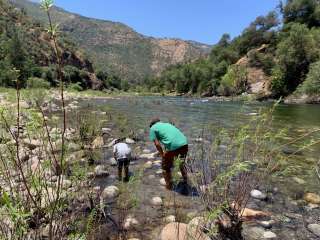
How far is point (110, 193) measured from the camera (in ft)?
20.7

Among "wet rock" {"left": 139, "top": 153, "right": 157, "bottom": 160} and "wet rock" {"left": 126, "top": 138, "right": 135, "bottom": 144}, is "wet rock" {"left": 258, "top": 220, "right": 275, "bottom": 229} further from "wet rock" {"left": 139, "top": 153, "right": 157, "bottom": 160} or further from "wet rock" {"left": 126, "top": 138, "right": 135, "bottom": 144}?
"wet rock" {"left": 126, "top": 138, "right": 135, "bottom": 144}

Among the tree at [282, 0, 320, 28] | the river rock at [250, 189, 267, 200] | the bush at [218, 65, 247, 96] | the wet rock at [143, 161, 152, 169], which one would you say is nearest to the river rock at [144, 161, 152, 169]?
the wet rock at [143, 161, 152, 169]

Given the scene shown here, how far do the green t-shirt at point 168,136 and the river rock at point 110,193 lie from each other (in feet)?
4.60

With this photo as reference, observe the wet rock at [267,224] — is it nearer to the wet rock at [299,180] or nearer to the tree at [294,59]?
the wet rock at [299,180]

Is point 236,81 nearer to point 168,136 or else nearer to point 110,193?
point 168,136

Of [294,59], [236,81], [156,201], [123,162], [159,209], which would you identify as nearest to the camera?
[159,209]

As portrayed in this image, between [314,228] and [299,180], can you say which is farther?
[299,180]

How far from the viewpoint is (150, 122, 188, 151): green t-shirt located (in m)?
6.83

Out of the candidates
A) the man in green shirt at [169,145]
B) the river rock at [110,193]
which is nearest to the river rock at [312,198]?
the man in green shirt at [169,145]

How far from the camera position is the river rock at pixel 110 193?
618 cm

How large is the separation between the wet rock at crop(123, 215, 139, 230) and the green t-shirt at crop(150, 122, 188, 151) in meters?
1.95

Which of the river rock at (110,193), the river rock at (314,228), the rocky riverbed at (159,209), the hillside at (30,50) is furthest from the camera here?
the hillside at (30,50)

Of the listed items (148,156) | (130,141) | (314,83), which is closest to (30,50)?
(314,83)

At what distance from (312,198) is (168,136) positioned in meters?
3.08
